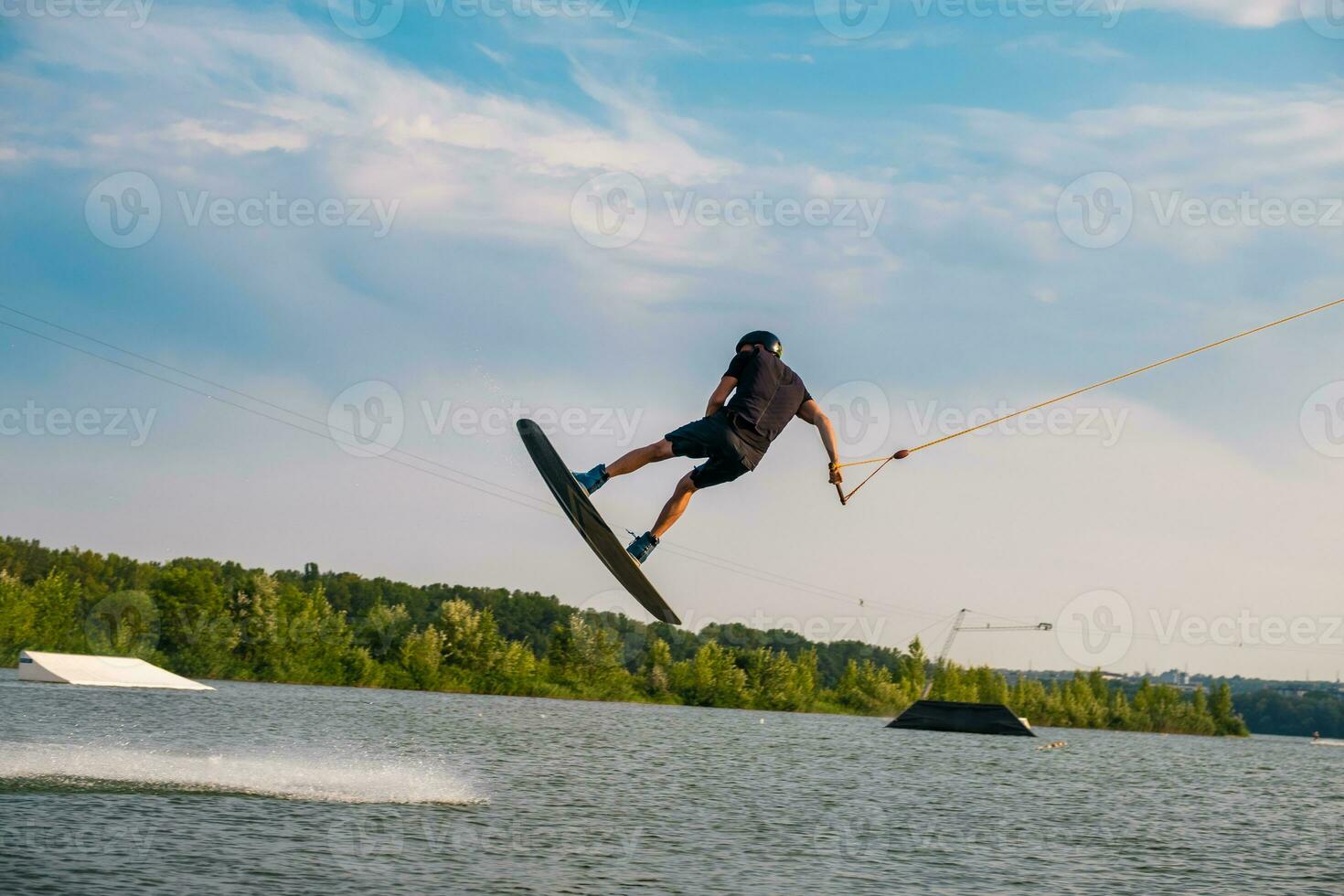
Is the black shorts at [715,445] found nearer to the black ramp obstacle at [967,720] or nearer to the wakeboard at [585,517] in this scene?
the wakeboard at [585,517]

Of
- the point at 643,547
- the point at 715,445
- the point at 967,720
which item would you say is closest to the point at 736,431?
the point at 715,445

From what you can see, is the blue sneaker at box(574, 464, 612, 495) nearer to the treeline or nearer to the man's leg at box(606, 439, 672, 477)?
the man's leg at box(606, 439, 672, 477)

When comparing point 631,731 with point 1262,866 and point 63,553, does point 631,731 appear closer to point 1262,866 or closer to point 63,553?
point 1262,866

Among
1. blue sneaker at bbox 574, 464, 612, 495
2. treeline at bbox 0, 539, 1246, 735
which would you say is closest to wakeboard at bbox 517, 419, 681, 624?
blue sneaker at bbox 574, 464, 612, 495

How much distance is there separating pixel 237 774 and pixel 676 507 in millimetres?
20707

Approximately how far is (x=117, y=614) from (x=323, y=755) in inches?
3263

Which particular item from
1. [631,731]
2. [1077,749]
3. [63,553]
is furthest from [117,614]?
[1077,749]

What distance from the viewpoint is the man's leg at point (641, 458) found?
43.0 feet

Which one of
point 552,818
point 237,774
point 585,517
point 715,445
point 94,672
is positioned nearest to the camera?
point 715,445

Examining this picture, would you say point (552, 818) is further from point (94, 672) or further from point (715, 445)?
point (94, 672)

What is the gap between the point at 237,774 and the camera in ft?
97.1

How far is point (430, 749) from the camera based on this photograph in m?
44.0

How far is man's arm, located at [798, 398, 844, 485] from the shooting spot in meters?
13.6

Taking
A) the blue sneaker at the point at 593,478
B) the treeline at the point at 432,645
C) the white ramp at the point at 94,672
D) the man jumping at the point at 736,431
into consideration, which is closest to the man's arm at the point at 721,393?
the man jumping at the point at 736,431
